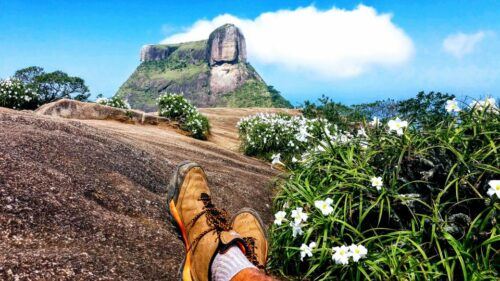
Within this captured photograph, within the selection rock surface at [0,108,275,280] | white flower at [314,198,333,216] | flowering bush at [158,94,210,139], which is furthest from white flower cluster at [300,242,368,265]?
flowering bush at [158,94,210,139]

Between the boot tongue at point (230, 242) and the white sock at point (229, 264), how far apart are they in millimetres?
23

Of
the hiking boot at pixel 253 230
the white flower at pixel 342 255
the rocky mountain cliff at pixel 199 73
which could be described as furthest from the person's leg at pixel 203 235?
the rocky mountain cliff at pixel 199 73

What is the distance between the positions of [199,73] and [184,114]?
128928 millimetres

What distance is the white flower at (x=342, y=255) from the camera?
221 centimetres

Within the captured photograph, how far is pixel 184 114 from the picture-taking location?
15.0 meters

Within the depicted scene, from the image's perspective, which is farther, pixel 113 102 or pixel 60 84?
pixel 60 84

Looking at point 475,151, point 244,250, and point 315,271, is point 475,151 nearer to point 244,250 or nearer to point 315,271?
point 315,271

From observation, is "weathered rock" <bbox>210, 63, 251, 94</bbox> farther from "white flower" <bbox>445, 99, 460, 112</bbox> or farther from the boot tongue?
the boot tongue

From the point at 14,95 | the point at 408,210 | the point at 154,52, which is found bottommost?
the point at 408,210

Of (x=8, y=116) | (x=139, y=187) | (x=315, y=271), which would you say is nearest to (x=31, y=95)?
(x=8, y=116)

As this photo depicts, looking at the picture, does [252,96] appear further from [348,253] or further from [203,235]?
[348,253]

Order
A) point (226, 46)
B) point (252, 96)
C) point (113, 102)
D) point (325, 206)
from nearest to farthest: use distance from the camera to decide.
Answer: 1. point (325, 206)
2. point (113, 102)
3. point (252, 96)
4. point (226, 46)

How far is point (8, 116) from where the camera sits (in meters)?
4.79

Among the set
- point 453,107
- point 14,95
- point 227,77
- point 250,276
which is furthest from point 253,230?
point 227,77
